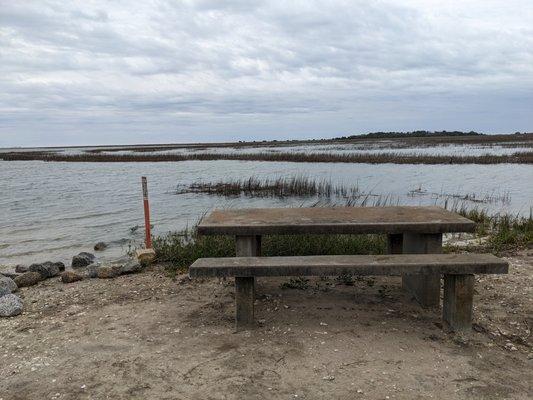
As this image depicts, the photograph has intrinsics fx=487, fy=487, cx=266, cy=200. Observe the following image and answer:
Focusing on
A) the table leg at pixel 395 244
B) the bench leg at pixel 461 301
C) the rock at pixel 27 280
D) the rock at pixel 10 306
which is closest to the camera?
the bench leg at pixel 461 301

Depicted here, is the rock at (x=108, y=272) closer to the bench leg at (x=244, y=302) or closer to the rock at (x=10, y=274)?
the rock at (x=10, y=274)

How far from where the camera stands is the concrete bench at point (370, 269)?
13.6 ft

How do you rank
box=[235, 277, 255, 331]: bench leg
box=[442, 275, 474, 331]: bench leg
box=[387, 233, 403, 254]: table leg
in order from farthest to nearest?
box=[387, 233, 403, 254]: table leg < box=[235, 277, 255, 331]: bench leg < box=[442, 275, 474, 331]: bench leg

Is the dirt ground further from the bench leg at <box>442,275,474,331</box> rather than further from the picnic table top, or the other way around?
the picnic table top

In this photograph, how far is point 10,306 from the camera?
207 inches

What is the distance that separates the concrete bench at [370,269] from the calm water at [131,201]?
249 inches

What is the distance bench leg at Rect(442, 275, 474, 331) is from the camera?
427 centimetres

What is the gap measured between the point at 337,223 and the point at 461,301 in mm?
1344

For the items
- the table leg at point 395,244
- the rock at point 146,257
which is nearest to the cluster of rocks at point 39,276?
the rock at point 146,257

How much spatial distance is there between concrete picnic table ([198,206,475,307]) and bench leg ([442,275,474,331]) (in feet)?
1.21

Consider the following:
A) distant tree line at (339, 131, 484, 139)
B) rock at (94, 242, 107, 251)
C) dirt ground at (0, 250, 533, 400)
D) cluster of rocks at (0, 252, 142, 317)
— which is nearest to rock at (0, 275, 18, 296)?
cluster of rocks at (0, 252, 142, 317)

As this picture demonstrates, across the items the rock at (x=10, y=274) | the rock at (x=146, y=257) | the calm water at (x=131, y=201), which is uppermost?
the rock at (x=146, y=257)

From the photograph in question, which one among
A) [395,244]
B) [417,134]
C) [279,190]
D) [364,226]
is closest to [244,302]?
[364,226]

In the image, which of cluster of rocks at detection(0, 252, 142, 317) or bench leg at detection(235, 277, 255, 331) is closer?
bench leg at detection(235, 277, 255, 331)
